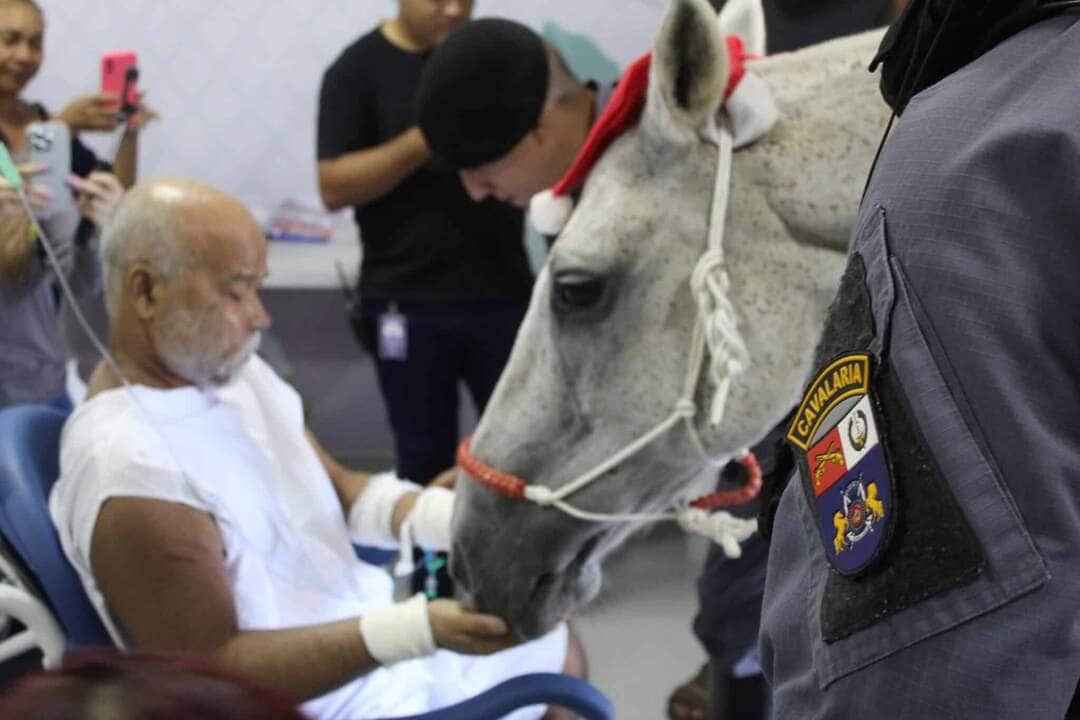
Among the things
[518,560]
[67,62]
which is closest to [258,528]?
[518,560]

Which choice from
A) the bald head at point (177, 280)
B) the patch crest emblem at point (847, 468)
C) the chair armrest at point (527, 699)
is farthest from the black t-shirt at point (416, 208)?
the patch crest emblem at point (847, 468)

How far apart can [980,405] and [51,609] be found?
1102mm

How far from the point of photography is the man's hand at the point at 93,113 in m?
2.17

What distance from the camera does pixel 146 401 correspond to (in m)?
1.31

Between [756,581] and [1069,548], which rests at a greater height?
[1069,548]

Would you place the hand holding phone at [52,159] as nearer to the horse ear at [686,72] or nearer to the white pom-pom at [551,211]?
the white pom-pom at [551,211]

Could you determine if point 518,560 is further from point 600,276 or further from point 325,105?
point 325,105

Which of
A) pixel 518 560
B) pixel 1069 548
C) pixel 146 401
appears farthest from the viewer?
pixel 146 401

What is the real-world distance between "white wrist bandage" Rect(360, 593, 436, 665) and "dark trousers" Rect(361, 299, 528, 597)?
2.51 feet

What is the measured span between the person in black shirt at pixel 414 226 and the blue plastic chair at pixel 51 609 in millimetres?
948

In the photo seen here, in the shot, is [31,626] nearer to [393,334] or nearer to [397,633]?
[397,633]

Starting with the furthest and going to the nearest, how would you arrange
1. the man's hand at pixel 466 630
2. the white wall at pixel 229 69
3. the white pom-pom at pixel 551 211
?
1. the white wall at pixel 229 69
2. the man's hand at pixel 466 630
3. the white pom-pom at pixel 551 211

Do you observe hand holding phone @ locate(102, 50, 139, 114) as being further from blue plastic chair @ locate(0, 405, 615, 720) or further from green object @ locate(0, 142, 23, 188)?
blue plastic chair @ locate(0, 405, 615, 720)

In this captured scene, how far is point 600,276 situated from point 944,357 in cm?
58
